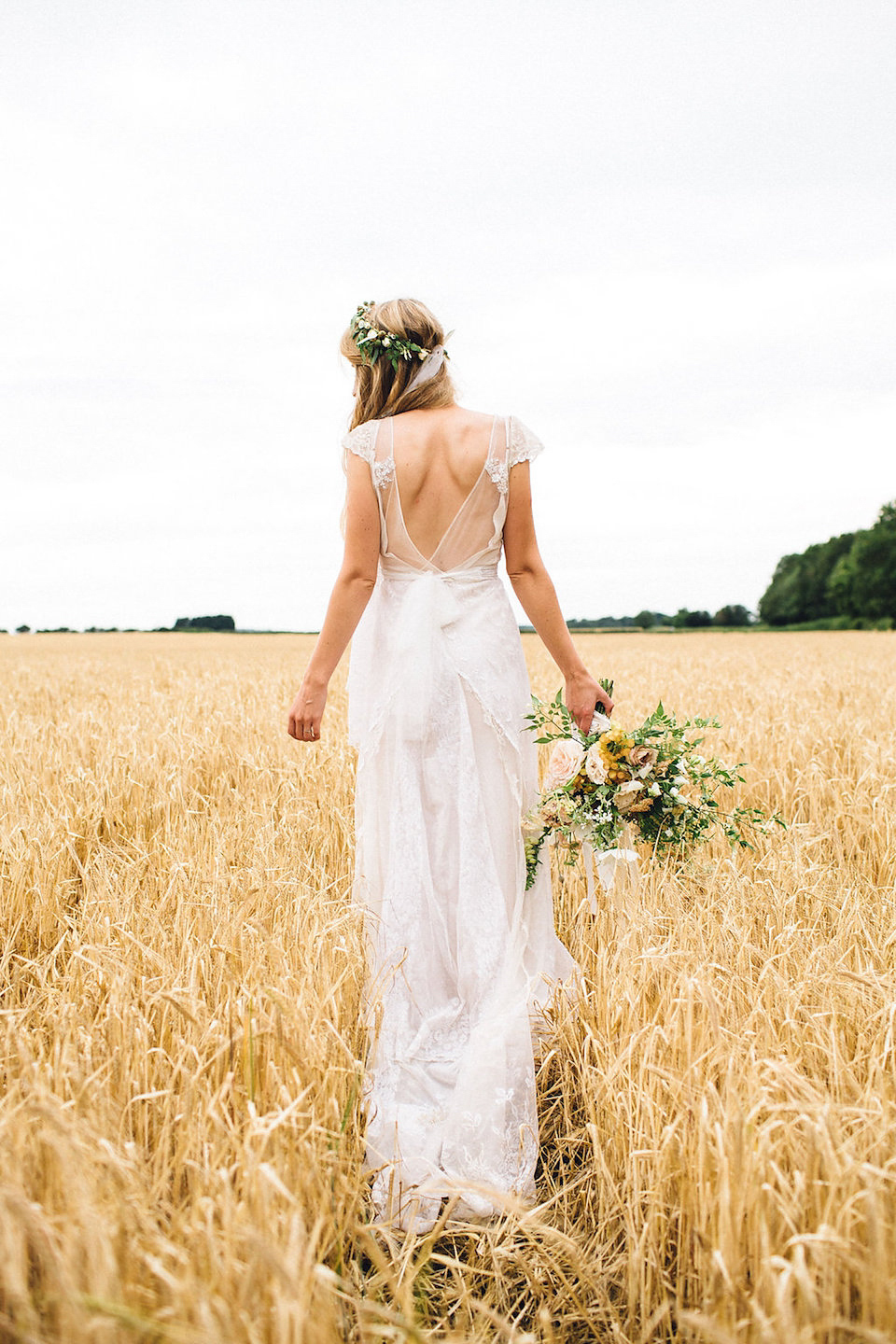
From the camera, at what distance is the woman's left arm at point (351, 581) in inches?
104

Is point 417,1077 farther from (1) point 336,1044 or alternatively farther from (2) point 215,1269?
(2) point 215,1269

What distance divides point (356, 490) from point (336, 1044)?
1.58 m

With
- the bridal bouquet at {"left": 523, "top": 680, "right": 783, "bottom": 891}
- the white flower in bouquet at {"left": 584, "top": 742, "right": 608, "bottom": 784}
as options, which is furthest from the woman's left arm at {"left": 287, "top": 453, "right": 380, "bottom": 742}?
the white flower in bouquet at {"left": 584, "top": 742, "right": 608, "bottom": 784}

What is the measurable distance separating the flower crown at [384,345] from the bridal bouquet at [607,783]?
3.93 feet

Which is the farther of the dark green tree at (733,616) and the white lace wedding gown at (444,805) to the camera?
the dark green tree at (733,616)

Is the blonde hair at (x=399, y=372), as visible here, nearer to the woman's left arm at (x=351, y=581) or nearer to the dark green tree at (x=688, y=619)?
the woman's left arm at (x=351, y=581)

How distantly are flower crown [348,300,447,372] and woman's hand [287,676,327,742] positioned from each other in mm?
1062

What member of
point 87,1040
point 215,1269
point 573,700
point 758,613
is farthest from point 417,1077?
point 758,613

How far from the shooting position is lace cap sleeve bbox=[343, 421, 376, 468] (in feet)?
8.57

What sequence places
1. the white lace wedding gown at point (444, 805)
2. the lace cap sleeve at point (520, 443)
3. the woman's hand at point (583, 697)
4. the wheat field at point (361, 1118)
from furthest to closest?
the woman's hand at point (583, 697)
the lace cap sleeve at point (520, 443)
the white lace wedding gown at point (444, 805)
the wheat field at point (361, 1118)

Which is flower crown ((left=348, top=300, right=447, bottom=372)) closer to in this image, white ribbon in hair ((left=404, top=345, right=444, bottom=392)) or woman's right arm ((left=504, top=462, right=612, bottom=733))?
white ribbon in hair ((left=404, top=345, right=444, bottom=392))

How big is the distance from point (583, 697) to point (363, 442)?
1.19m

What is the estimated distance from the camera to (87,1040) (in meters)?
1.91

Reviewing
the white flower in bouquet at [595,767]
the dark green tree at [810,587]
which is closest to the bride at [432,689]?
the white flower in bouquet at [595,767]
